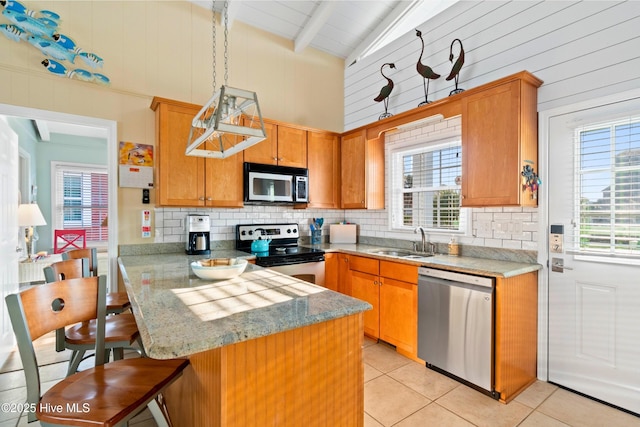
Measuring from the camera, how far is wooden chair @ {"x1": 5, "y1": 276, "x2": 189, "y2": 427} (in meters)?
1.14

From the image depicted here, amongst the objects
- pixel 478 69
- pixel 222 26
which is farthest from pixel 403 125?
pixel 222 26

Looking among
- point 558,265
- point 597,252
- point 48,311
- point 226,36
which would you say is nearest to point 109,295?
point 48,311

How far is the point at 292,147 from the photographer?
3850 millimetres

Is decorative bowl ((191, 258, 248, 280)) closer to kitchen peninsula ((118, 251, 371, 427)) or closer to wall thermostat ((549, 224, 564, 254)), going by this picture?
kitchen peninsula ((118, 251, 371, 427))

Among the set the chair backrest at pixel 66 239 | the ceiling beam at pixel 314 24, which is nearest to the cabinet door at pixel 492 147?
the ceiling beam at pixel 314 24

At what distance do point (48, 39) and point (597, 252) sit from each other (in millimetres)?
4747

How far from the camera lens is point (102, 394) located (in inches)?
48.9

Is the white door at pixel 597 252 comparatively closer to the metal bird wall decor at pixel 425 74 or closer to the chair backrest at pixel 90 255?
the metal bird wall decor at pixel 425 74

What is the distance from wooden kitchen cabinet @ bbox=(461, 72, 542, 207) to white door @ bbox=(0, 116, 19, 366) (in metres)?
4.04

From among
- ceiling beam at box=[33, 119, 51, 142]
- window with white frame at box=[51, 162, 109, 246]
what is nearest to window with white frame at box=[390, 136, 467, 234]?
ceiling beam at box=[33, 119, 51, 142]

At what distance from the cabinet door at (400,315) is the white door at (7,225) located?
335 cm

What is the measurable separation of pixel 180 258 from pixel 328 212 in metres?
2.15

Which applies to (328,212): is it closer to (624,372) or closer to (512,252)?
(512,252)

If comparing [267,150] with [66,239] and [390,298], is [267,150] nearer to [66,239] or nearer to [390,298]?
[390,298]
